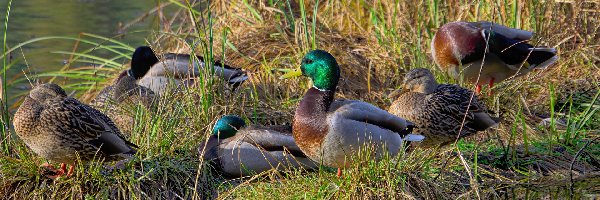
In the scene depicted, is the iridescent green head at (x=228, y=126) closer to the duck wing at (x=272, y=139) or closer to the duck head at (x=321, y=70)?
the duck wing at (x=272, y=139)

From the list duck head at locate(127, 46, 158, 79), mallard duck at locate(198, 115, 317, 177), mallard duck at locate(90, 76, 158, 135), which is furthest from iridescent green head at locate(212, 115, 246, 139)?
duck head at locate(127, 46, 158, 79)

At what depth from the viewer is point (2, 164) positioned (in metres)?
5.06

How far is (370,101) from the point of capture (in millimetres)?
7586

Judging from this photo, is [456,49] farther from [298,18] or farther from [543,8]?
[298,18]

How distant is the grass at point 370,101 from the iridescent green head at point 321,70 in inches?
18.0

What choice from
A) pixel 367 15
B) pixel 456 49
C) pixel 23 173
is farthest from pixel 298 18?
pixel 23 173

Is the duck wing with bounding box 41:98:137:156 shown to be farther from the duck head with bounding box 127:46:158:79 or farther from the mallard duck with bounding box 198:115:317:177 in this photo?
the duck head with bounding box 127:46:158:79

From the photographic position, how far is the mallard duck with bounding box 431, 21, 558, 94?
281 inches

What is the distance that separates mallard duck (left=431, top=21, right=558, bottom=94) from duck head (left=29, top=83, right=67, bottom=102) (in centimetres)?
292

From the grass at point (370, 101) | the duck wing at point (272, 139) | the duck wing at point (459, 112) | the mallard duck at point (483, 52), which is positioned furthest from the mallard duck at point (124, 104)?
the mallard duck at point (483, 52)

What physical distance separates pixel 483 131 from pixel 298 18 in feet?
9.00

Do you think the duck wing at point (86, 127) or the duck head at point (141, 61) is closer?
the duck wing at point (86, 127)

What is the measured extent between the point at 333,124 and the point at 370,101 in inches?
98.4

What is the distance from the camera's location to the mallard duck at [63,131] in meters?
4.98
